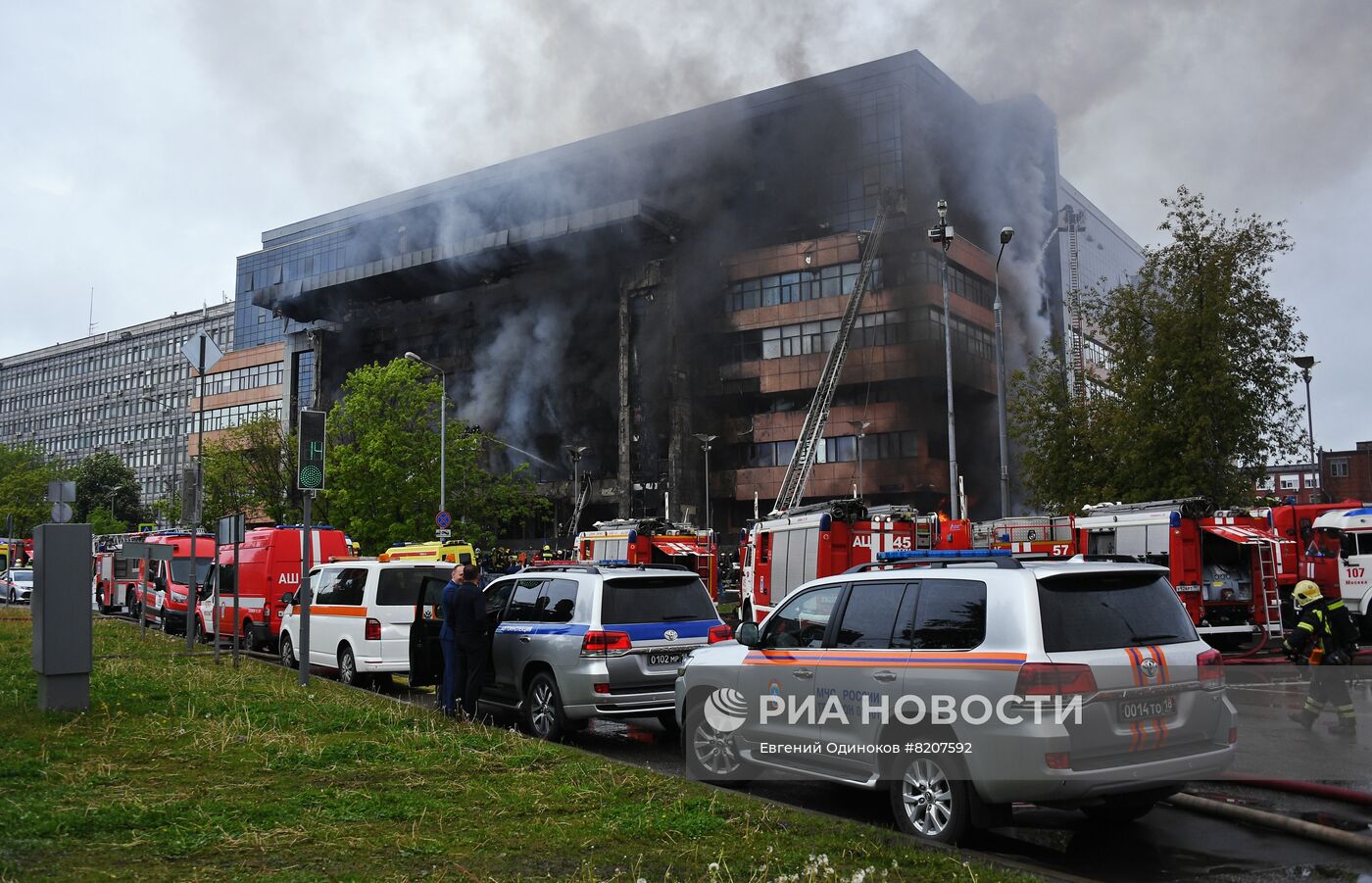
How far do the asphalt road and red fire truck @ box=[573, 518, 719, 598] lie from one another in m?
16.5

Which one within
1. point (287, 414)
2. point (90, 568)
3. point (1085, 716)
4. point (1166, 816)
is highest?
point (287, 414)

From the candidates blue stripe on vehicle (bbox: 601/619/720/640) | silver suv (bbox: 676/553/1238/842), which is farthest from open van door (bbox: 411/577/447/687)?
silver suv (bbox: 676/553/1238/842)

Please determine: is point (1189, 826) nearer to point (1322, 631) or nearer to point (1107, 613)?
point (1107, 613)

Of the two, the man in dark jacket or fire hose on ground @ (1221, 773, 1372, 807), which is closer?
fire hose on ground @ (1221, 773, 1372, 807)

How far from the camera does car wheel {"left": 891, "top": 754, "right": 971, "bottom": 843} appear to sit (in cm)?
583

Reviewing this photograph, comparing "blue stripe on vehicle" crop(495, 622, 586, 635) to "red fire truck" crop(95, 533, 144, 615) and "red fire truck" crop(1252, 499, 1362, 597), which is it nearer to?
"red fire truck" crop(1252, 499, 1362, 597)

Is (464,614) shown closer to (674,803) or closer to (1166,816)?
(674,803)

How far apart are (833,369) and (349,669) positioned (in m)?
42.8

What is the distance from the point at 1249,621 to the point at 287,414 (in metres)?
75.7

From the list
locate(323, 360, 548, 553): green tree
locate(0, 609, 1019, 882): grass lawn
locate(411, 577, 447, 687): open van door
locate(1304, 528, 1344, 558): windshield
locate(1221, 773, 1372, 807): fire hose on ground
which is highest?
locate(323, 360, 548, 553): green tree

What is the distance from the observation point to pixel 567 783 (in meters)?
7.13

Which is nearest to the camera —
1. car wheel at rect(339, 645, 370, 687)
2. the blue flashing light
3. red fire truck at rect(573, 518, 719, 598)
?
the blue flashing light

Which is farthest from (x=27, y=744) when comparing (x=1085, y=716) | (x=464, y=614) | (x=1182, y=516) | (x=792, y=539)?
(x=1182, y=516)

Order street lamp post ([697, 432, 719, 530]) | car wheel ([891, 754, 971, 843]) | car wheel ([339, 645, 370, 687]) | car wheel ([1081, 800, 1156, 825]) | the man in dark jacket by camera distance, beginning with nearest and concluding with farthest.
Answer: car wheel ([891, 754, 971, 843]) → car wheel ([1081, 800, 1156, 825]) → the man in dark jacket → car wheel ([339, 645, 370, 687]) → street lamp post ([697, 432, 719, 530])
